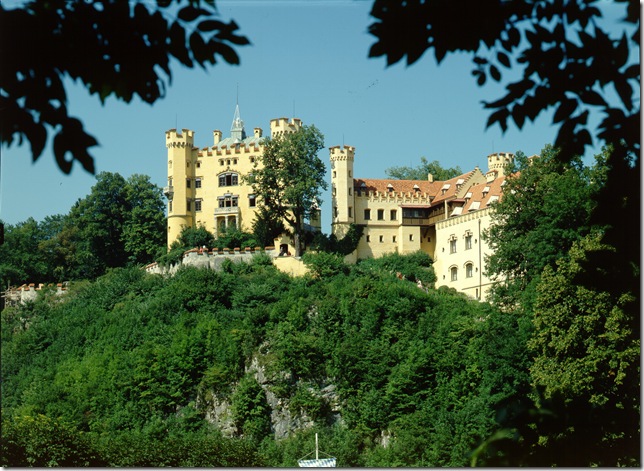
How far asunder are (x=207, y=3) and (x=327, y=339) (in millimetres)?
29253

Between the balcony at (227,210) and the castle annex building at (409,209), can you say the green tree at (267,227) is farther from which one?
the castle annex building at (409,209)

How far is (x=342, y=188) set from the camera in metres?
43.3

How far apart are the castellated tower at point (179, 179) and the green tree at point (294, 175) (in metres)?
3.98

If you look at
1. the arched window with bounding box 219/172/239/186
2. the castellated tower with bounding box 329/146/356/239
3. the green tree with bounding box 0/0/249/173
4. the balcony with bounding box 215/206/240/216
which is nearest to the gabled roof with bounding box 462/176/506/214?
the castellated tower with bounding box 329/146/356/239

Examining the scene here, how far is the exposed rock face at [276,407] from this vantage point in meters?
32.2

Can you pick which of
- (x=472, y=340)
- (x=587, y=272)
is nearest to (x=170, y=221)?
(x=472, y=340)

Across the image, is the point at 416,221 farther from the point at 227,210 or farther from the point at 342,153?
the point at 227,210

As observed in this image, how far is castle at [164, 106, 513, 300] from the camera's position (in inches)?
1676

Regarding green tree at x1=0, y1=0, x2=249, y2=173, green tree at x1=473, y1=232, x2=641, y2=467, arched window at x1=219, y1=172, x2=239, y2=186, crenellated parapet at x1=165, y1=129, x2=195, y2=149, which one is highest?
crenellated parapet at x1=165, y1=129, x2=195, y2=149

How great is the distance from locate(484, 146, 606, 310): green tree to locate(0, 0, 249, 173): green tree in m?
22.4

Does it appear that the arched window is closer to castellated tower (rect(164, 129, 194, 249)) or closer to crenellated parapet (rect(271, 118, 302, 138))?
castellated tower (rect(164, 129, 194, 249))

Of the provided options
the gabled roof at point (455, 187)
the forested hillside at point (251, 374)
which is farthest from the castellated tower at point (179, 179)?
the gabled roof at point (455, 187)

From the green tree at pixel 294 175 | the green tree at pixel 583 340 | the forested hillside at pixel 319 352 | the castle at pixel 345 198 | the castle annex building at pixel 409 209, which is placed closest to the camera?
the green tree at pixel 583 340

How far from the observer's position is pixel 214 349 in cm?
3466
